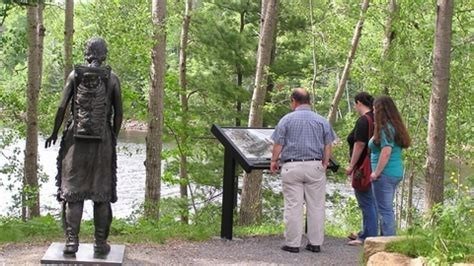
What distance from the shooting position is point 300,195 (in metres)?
7.71

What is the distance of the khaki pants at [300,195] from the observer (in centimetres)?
765

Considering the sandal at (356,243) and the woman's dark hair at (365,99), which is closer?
the woman's dark hair at (365,99)

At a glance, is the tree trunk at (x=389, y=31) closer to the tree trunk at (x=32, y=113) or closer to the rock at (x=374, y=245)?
the tree trunk at (x=32, y=113)

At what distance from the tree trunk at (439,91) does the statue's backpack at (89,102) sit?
15.0ft

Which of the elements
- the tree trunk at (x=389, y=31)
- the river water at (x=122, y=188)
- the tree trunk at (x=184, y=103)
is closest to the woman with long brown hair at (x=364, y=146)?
the tree trunk at (x=389, y=31)

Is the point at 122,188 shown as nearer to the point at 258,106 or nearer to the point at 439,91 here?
the point at 258,106

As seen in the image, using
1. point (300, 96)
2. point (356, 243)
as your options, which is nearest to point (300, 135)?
point (300, 96)

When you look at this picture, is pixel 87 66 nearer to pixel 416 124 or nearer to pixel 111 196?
pixel 111 196

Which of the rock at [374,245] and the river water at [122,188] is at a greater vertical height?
the rock at [374,245]

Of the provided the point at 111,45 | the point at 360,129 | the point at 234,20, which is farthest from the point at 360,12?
the point at 360,129

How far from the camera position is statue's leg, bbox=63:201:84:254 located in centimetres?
666

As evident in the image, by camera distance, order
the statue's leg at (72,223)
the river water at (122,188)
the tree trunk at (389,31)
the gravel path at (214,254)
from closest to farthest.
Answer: the statue's leg at (72,223) → the gravel path at (214,254) → the tree trunk at (389,31) → the river water at (122,188)

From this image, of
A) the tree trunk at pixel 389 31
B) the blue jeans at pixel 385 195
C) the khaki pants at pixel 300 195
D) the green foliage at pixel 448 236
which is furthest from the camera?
the tree trunk at pixel 389 31

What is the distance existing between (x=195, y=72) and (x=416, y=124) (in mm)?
7888
